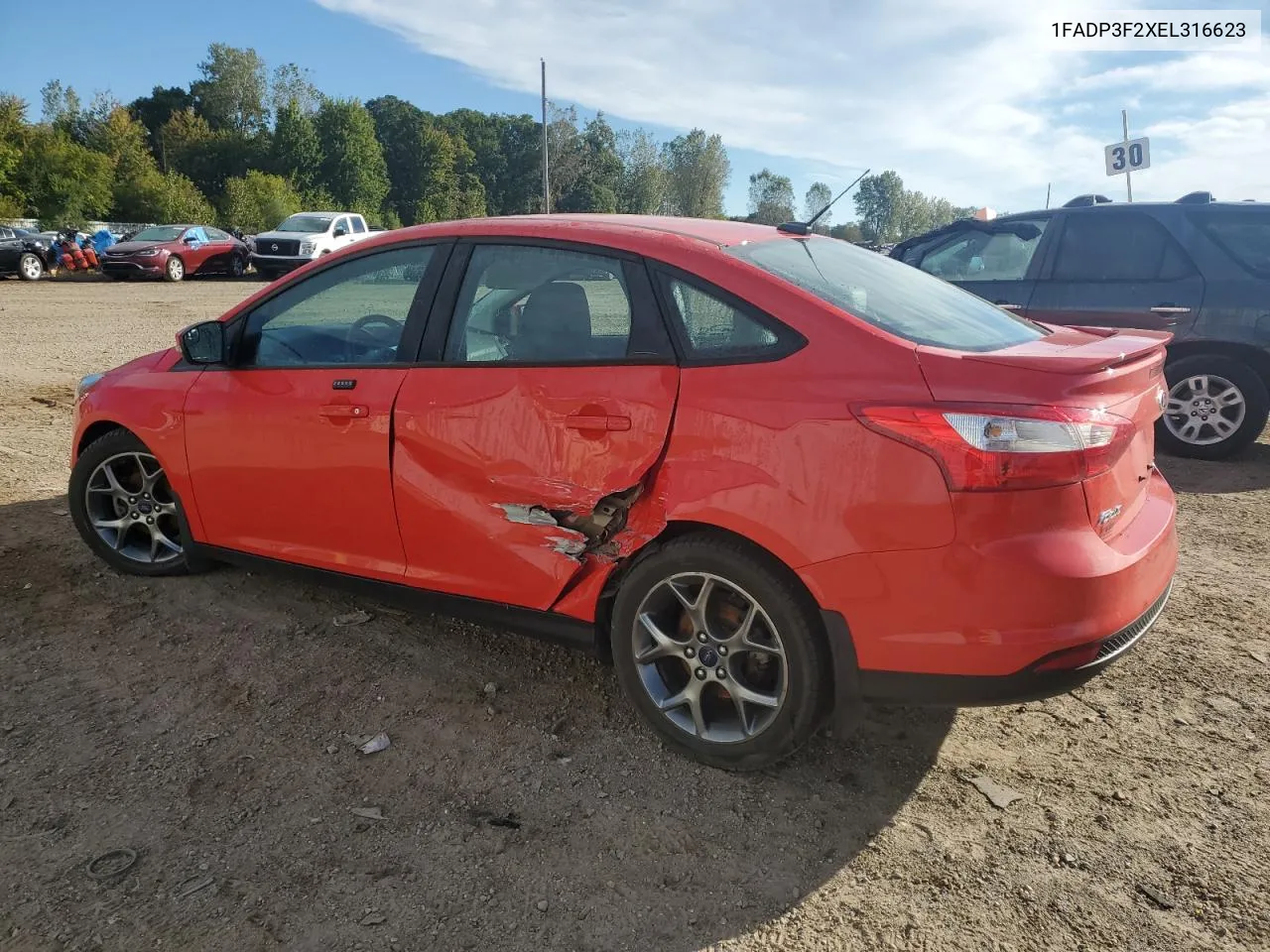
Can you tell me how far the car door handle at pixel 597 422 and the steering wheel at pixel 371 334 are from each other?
2.86ft

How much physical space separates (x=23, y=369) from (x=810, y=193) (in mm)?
96691

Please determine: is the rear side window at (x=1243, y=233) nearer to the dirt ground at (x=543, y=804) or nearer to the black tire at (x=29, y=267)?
the dirt ground at (x=543, y=804)

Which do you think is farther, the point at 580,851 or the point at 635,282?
the point at 635,282

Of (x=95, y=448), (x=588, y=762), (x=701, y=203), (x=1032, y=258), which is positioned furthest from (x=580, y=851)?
(x=701, y=203)

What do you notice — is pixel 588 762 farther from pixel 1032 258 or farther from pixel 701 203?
pixel 701 203

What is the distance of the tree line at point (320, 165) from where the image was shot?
4525cm

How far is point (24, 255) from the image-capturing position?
23.9 m

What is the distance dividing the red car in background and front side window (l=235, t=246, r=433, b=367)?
24.4 metres

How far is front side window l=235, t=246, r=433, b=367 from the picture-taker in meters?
3.34

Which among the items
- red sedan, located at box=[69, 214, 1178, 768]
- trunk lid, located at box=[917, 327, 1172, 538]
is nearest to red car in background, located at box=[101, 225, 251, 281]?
red sedan, located at box=[69, 214, 1178, 768]

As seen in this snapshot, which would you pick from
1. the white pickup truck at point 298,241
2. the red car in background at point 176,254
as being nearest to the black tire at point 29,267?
the red car in background at point 176,254

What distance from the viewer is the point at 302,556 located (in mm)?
3582

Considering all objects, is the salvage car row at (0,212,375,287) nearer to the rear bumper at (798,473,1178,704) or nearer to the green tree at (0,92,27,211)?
the green tree at (0,92,27,211)

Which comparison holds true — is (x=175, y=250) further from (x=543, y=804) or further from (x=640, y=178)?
(x=640, y=178)
